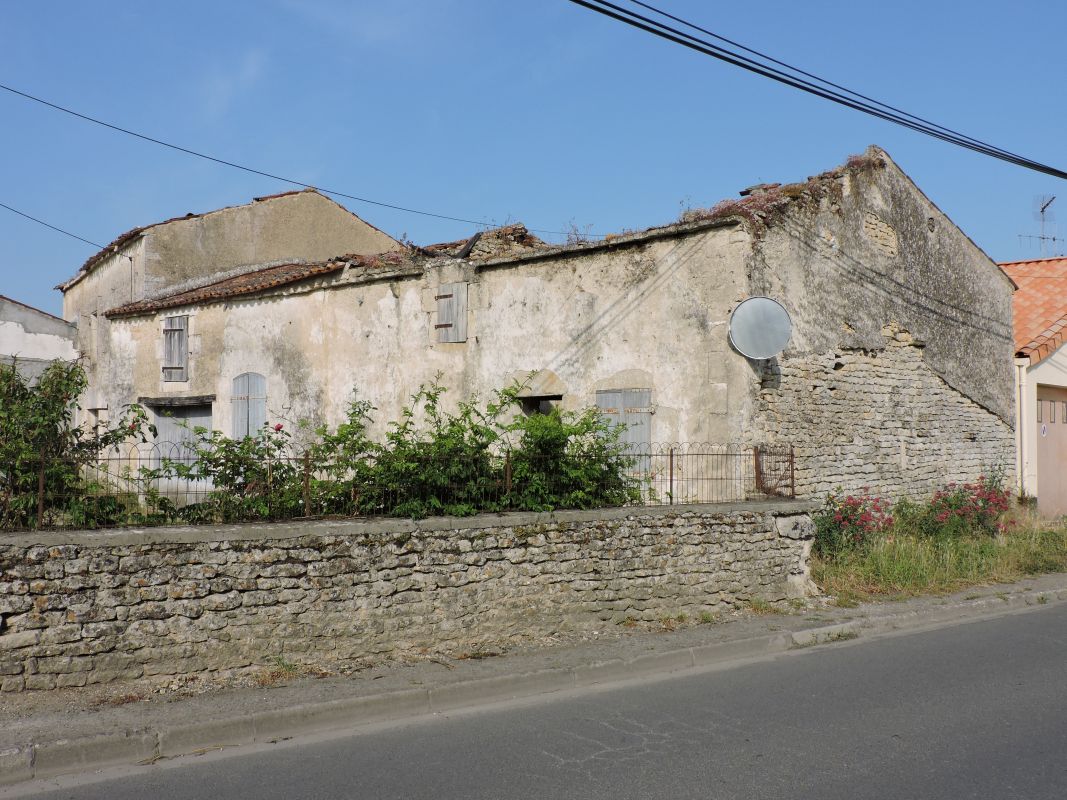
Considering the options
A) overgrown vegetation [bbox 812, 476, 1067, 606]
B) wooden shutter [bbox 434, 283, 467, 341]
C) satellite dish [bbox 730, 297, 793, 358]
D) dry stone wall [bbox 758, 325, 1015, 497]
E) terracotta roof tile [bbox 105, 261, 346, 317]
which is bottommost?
overgrown vegetation [bbox 812, 476, 1067, 606]

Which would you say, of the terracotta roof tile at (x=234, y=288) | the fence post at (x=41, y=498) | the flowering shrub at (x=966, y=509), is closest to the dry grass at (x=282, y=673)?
the fence post at (x=41, y=498)

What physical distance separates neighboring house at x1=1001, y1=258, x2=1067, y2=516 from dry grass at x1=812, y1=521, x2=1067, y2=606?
175 inches

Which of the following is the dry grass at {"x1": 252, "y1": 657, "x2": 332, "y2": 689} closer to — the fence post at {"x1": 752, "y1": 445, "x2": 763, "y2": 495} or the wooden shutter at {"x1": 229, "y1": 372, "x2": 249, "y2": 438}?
the fence post at {"x1": 752, "y1": 445, "x2": 763, "y2": 495}

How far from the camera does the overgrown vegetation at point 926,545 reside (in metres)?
10.6

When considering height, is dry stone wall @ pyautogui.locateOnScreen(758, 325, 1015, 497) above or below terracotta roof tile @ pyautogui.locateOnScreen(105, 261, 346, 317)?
below

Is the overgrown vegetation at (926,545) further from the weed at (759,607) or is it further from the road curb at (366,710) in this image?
the road curb at (366,710)

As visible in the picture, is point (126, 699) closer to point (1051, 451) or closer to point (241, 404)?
point (241, 404)

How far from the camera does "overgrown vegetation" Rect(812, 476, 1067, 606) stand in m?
10.6

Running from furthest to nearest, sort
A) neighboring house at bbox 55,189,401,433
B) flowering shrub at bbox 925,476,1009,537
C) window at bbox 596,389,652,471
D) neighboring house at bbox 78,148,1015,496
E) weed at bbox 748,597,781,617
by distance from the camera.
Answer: neighboring house at bbox 55,189,401,433 < flowering shrub at bbox 925,476,1009,537 < window at bbox 596,389,652,471 < neighboring house at bbox 78,148,1015,496 < weed at bbox 748,597,781,617

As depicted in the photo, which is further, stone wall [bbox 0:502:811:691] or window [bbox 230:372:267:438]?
window [bbox 230:372:267:438]

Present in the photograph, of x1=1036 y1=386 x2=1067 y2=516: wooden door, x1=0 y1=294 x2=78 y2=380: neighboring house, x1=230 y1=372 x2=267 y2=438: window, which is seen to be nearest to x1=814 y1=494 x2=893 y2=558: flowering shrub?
x1=1036 y1=386 x2=1067 y2=516: wooden door

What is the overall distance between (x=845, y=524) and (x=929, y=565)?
111 centimetres

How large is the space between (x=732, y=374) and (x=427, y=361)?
5.06 m

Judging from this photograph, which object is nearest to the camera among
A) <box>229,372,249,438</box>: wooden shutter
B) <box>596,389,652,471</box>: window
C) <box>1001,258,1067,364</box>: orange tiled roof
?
<box>596,389,652,471</box>: window
